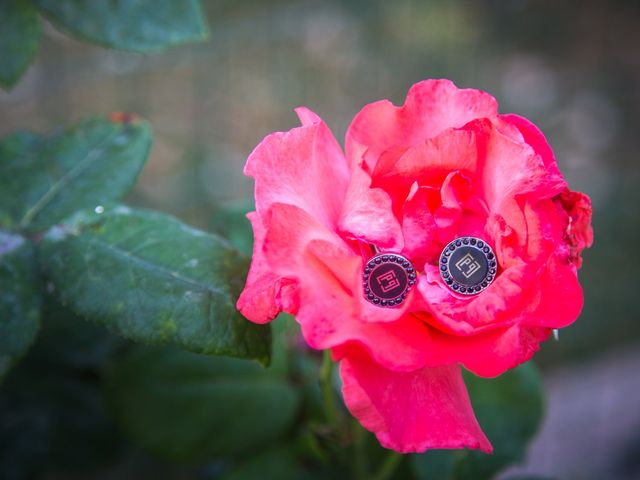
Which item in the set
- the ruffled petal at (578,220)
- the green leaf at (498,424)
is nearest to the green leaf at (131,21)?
the ruffled petal at (578,220)

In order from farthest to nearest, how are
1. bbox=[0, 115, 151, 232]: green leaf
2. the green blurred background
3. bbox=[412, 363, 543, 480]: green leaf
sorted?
the green blurred background → bbox=[412, 363, 543, 480]: green leaf → bbox=[0, 115, 151, 232]: green leaf

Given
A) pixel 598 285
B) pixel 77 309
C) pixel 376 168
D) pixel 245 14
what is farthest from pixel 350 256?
pixel 245 14

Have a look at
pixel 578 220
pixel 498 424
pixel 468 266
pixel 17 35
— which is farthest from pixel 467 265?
pixel 17 35

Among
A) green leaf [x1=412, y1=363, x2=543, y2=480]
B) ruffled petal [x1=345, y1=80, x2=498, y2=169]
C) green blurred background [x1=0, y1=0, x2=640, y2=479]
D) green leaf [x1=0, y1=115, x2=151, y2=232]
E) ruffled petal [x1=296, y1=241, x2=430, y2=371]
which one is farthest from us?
green blurred background [x1=0, y1=0, x2=640, y2=479]

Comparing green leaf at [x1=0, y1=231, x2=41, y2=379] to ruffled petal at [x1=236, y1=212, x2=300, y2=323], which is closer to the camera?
ruffled petal at [x1=236, y1=212, x2=300, y2=323]

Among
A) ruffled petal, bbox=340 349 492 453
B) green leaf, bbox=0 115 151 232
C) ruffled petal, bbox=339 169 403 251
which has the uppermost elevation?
ruffled petal, bbox=339 169 403 251

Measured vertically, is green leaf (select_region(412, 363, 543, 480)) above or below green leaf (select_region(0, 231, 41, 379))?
below

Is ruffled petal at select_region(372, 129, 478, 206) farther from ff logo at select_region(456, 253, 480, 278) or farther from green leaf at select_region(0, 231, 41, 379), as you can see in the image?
green leaf at select_region(0, 231, 41, 379)

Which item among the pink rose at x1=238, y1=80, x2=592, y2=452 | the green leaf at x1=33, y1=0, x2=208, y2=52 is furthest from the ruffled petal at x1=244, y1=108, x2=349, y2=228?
the green leaf at x1=33, y1=0, x2=208, y2=52
